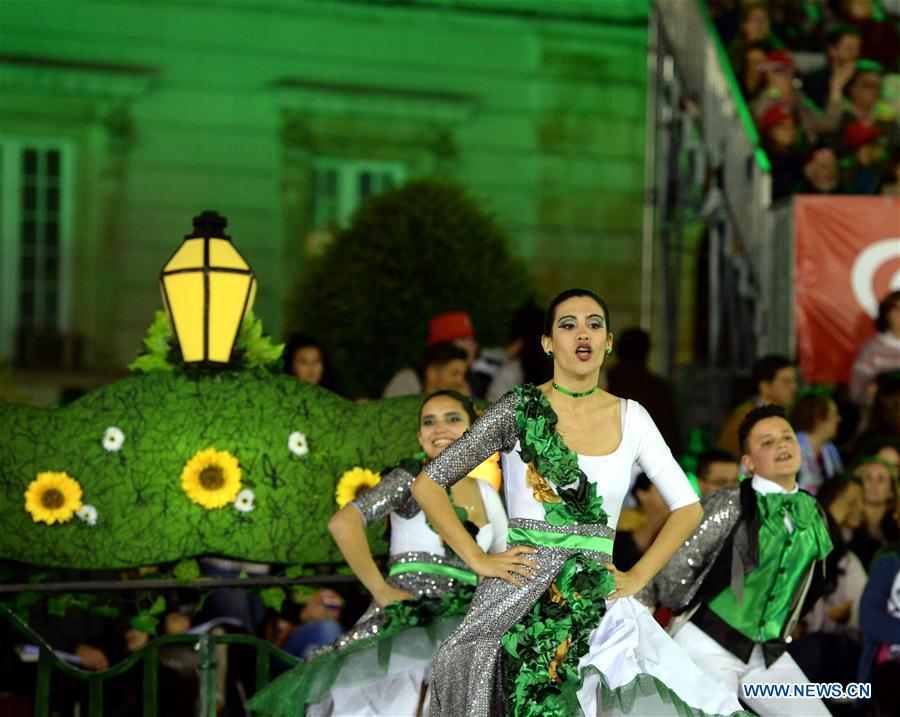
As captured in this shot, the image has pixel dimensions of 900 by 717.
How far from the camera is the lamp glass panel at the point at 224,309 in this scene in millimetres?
7352

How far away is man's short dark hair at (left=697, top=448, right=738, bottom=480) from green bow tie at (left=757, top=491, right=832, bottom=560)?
140cm

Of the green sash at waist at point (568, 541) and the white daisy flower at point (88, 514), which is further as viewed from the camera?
the white daisy flower at point (88, 514)

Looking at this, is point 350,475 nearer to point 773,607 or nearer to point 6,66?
point 773,607

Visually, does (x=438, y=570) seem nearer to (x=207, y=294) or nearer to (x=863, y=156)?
(x=207, y=294)

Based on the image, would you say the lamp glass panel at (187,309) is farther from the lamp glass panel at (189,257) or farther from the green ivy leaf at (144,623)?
the green ivy leaf at (144,623)

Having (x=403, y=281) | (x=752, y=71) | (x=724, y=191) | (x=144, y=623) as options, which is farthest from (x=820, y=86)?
(x=144, y=623)

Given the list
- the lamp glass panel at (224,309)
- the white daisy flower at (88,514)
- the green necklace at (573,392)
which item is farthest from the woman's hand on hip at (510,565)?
the white daisy flower at (88,514)

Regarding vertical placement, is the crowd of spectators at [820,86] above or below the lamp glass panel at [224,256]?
above

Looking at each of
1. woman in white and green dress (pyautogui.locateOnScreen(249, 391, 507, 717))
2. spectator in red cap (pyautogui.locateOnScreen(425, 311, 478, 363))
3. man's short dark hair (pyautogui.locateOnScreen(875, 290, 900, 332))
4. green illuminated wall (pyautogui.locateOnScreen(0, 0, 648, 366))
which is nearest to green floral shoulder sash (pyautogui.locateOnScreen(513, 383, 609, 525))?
woman in white and green dress (pyautogui.locateOnScreen(249, 391, 507, 717))

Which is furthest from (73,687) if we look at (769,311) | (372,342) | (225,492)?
(769,311)

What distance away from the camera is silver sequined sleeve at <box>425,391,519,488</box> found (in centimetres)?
548

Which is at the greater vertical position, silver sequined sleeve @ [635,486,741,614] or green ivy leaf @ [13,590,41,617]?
silver sequined sleeve @ [635,486,741,614]

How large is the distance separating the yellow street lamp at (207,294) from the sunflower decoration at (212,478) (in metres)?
0.41

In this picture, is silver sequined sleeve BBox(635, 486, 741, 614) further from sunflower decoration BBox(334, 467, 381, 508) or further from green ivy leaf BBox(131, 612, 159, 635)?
green ivy leaf BBox(131, 612, 159, 635)
